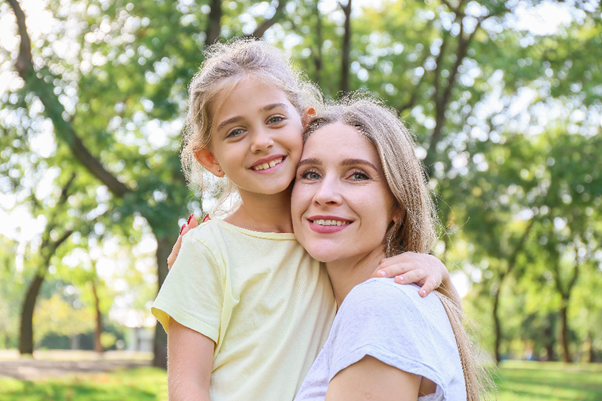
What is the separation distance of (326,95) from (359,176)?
11.2 m

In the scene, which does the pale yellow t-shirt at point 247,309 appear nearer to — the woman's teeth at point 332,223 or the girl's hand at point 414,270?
the woman's teeth at point 332,223

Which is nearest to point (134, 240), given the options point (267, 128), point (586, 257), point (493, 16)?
point (493, 16)

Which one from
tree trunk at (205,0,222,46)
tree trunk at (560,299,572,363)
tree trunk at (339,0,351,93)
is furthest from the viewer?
tree trunk at (560,299,572,363)

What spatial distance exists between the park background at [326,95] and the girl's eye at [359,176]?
4523 mm

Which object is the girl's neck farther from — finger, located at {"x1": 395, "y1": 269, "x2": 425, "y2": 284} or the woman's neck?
finger, located at {"x1": 395, "y1": 269, "x2": 425, "y2": 284}

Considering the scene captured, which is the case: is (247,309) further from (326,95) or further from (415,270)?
(326,95)

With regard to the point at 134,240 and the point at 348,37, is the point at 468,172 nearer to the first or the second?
the point at 348,37

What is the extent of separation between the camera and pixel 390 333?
1.63 m

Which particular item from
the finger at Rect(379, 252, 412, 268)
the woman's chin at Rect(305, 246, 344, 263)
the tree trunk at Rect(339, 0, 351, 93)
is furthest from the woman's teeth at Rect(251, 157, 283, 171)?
the tree trunk at Rect(339, 0, 351, 93)

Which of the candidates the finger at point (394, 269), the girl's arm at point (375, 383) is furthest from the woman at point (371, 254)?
the finger at point (394, 269)

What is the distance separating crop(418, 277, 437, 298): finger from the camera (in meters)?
1.93

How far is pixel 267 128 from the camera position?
252 centimetres

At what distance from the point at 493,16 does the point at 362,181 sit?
9.96 meters

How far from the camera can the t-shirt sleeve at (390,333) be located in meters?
1.62
